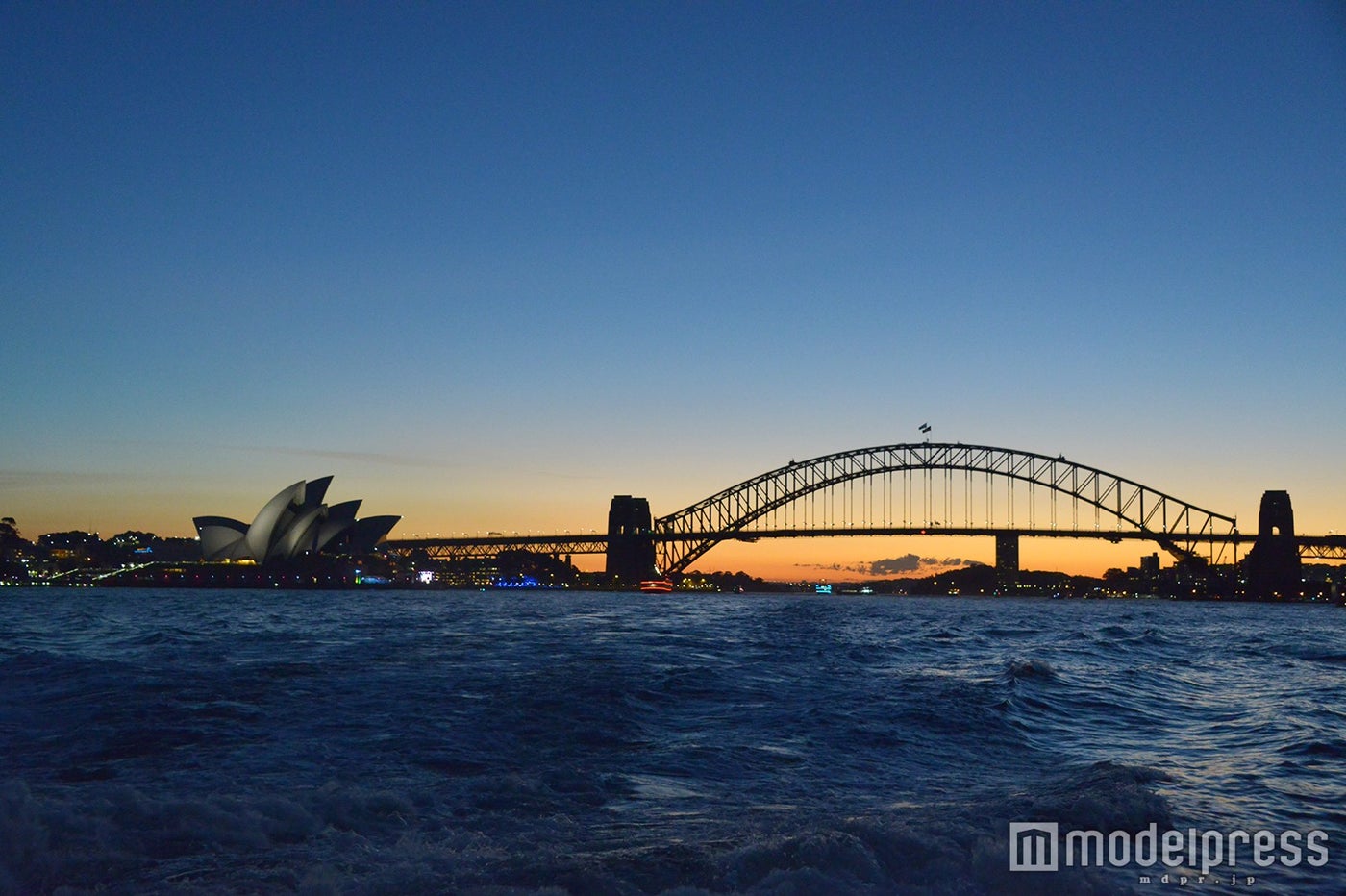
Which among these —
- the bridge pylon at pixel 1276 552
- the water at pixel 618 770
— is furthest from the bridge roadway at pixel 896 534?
the water at pixel 618 770

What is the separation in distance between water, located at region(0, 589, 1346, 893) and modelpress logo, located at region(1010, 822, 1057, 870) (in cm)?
14

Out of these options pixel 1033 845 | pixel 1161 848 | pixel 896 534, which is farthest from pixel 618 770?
pixel 896 534

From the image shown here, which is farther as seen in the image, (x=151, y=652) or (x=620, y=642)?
(x=620, y=642)

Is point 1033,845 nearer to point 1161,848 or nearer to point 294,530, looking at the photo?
point 1161,848

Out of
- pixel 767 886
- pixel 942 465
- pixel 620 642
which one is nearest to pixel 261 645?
pixel 620 642

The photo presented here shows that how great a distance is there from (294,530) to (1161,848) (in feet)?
356

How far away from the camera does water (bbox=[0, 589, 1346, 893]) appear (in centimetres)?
593

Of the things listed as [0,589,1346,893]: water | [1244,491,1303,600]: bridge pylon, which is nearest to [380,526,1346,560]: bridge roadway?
[1244,491,1303,600]: bridge pylon

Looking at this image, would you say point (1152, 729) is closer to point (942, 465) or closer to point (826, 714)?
point (826, 714)

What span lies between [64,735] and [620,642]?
13779 mm

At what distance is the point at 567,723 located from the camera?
11336mm

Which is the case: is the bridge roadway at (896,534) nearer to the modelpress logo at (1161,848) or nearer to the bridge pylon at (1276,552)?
the bridge pylon at (1276,552)

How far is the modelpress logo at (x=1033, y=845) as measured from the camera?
6.07 metres

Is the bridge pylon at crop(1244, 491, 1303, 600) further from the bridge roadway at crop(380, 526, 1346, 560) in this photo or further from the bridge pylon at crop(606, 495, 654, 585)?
the bridge pylon at crop(606, 495, 654, 585)
